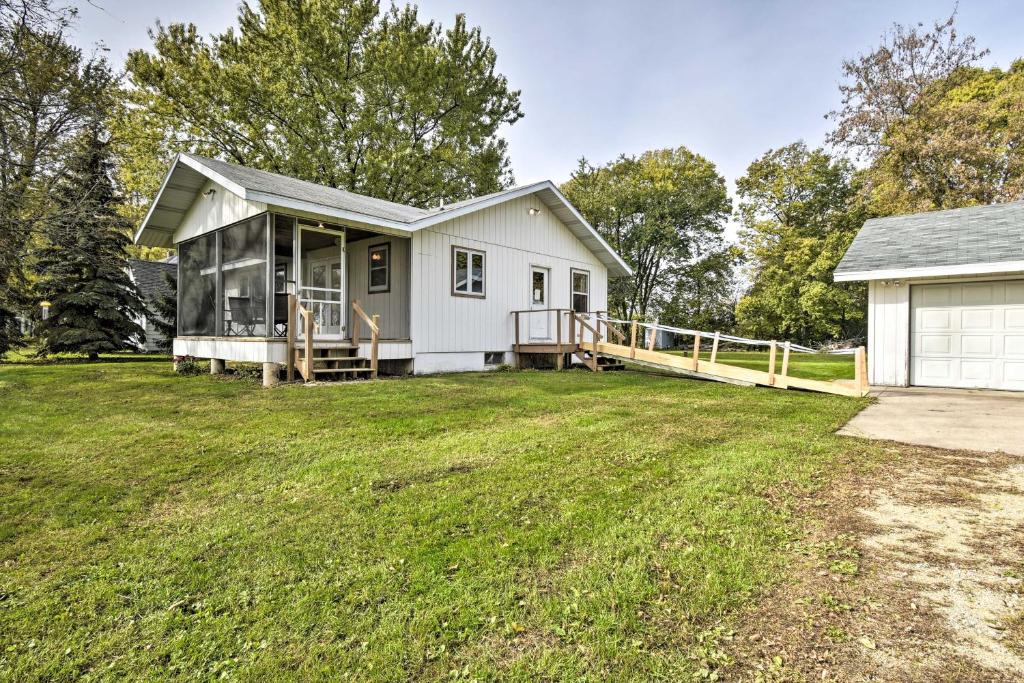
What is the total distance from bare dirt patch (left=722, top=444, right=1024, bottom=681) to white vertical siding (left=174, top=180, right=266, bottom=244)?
29.3ft

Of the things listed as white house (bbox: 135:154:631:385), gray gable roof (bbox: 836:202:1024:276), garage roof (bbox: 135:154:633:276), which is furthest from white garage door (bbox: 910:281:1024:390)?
garage roof (bbox: 135:154:633:276)

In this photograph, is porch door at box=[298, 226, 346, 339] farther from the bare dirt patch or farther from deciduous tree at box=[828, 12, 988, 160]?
deciduous tree at box=[828, 12, 988, 160]

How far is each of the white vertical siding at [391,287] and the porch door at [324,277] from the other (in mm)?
433

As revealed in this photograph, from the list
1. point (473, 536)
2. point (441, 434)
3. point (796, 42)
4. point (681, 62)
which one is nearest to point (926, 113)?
point (796, 42)

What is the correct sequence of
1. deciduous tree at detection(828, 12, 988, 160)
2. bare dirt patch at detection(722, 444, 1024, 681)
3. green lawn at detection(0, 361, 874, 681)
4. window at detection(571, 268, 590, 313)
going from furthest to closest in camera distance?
deciduous tree at detection(828, 12, 988, 160) < window at detection(571, 268, 590, 313) < green lawn at detection(0, 361, 874, 681) < bare dirt patch at detection(722, 444, 1024, 681)

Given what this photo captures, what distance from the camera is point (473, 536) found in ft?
9.04

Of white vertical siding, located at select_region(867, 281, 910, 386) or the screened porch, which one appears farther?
white vertical siding, located at select_region(867, 281, 910, 386)

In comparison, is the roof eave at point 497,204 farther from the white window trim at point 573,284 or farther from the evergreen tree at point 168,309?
the evergreen tree at point 168,309

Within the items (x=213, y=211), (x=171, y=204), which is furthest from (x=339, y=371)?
(x=171, y=204)

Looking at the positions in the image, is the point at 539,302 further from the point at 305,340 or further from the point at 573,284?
the point at 305,340

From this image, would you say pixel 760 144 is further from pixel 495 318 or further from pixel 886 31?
pixel 495 318

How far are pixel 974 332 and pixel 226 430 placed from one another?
11615 mm

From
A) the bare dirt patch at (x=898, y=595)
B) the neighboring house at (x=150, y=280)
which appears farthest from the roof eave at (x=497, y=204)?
the neighboring house at (x=150, y=280)

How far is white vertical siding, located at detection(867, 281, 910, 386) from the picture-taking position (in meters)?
9.38
